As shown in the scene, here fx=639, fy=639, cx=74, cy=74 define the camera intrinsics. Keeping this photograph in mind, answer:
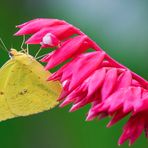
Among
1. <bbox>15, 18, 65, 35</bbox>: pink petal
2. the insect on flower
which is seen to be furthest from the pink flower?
the insect on flower

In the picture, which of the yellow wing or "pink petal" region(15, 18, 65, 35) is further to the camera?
the yellow wing

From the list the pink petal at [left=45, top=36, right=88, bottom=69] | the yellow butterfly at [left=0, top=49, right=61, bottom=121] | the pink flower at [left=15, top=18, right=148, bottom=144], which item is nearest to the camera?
the pink flower at [left=15, top=18, right=148, bottom=144]

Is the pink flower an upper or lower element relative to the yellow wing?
upper

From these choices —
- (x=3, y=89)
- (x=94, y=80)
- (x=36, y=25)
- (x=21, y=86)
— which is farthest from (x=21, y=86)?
(x=94, y=80)

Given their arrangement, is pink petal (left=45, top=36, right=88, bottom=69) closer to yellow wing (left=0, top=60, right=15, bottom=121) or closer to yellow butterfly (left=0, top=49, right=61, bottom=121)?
yellow butterfly (left=0, top=49, right=61, bottom=121)

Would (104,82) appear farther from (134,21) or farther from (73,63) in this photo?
(134,21)

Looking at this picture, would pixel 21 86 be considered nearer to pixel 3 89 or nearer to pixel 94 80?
pixel 3 89

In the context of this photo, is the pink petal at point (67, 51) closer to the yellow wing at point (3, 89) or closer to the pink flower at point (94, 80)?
the pink flower at point (94, 80)
